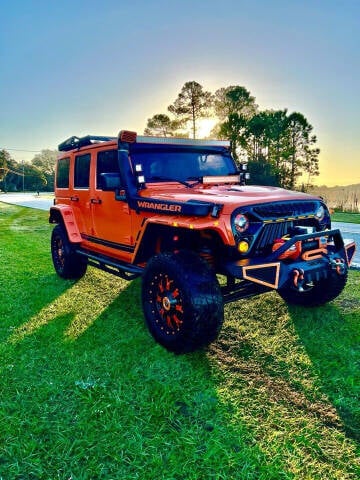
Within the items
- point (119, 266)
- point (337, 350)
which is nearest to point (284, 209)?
point (337, 350)

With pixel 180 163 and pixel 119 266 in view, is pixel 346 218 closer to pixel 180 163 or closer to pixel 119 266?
pixel 180 163

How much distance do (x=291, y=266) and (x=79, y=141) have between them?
12.4 feet

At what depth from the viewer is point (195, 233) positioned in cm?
379

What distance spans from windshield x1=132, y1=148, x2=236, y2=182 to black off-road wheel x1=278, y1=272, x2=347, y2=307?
6.13 feet

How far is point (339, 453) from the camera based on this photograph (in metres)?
2.32

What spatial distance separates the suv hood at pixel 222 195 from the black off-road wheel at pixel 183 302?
59 cm

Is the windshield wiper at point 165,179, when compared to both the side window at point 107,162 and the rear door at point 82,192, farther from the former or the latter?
the rear door at point 82,192

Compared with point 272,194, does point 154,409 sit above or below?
below

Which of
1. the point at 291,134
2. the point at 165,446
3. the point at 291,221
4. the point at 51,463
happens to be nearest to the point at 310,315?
the point at 291,221

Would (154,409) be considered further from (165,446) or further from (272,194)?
(272,194)

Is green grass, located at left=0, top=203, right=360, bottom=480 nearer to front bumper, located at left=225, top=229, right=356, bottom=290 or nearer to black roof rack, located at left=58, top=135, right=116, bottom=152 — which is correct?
front bumper, located at left=225, top=229, right=356, bottom=290

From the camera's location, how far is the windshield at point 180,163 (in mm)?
4406

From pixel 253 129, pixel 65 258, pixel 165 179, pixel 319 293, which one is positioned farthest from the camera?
pixel 253 129

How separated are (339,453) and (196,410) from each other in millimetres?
990
